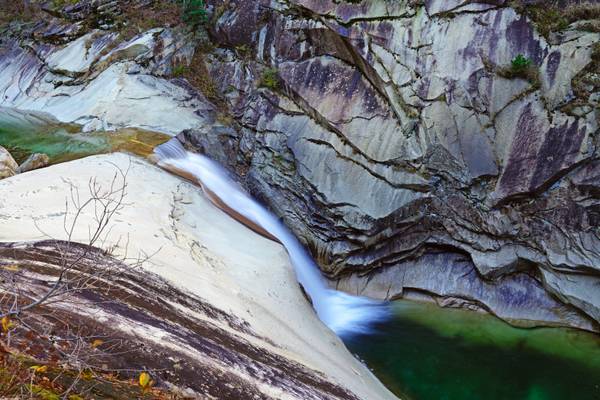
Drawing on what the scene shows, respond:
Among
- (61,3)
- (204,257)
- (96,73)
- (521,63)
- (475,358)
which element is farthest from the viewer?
(61,3)

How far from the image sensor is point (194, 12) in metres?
12.2

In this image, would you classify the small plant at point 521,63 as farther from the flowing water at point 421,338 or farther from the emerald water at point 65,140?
the emerald water at point 65,140

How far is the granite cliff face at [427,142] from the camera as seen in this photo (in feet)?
28.2

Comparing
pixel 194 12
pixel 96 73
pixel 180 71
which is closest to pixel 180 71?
pixel 180 71

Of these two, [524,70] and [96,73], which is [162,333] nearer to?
[524,70]

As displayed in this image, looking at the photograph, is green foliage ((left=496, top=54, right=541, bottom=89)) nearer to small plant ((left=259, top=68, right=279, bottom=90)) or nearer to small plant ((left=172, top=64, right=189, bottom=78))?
small plant ((left=259, top=68, right=279, bottom=90))

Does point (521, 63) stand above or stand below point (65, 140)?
above

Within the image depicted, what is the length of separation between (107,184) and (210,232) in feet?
6.11

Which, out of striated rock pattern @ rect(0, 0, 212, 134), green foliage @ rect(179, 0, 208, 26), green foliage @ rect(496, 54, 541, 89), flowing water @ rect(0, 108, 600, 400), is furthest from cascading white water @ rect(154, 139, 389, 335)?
green foliage @ rect(496, 54, 541, 89)

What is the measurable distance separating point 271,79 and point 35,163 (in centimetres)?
495

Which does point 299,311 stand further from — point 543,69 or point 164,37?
point 164,37

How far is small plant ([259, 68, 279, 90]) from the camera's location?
10.8m

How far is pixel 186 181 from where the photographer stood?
9172mm

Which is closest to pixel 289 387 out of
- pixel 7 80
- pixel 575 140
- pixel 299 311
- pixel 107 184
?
pixel 299 311
